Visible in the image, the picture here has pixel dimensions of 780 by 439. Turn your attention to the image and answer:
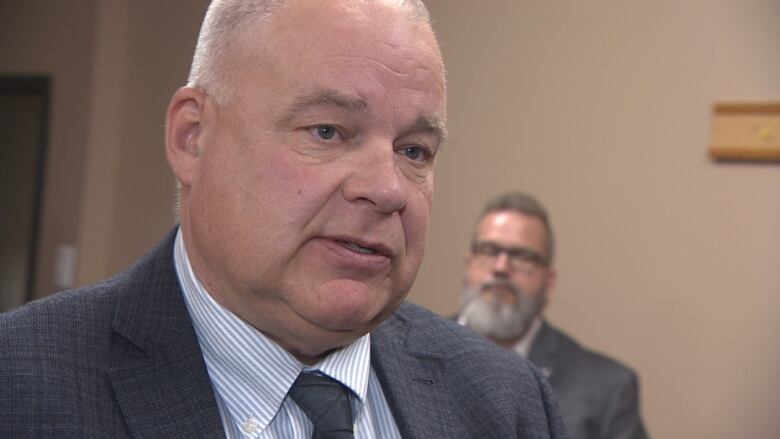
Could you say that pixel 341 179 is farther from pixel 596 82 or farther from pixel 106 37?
pixel 106 37

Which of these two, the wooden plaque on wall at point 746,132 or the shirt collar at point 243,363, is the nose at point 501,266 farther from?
the shirt collar at point 243,363

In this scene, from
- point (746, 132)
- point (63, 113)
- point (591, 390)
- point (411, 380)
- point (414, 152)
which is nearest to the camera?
point (414, 152)

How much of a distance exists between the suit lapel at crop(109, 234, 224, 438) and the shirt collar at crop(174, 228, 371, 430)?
24 mm

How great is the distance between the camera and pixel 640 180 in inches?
155

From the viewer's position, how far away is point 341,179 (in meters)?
1.24

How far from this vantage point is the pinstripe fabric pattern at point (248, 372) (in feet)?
4.21

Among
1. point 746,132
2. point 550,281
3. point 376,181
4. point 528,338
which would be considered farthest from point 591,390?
point 376,181

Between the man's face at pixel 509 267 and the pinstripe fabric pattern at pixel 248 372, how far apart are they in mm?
2511

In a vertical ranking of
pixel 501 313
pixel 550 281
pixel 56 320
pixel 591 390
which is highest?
pixel 56 320

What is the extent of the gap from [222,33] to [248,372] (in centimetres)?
42

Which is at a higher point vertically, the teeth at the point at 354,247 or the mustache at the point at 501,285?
the teeth at the point at 354,247

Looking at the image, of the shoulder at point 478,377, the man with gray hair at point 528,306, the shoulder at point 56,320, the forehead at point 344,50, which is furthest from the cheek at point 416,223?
the man with gray hair at point 528,306

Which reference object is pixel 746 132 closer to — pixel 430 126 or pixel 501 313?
pixel 501 313

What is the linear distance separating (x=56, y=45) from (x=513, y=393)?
12.7 ft
